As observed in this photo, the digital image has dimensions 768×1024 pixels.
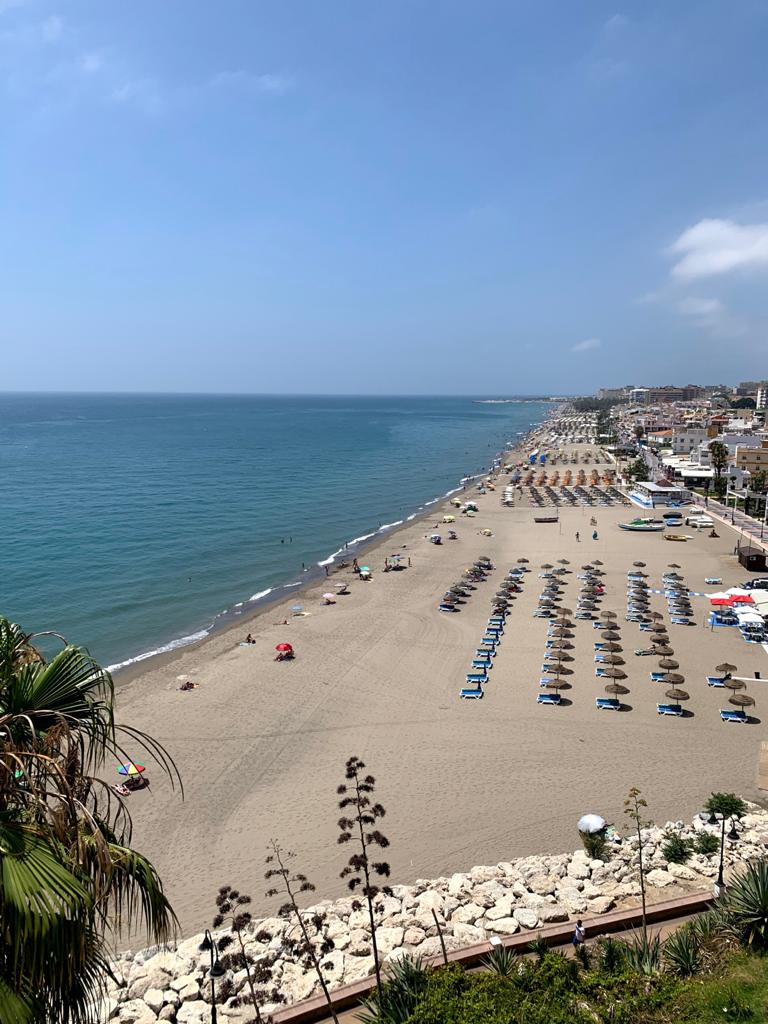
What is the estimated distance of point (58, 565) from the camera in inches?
1631

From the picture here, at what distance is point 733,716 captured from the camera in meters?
21.5

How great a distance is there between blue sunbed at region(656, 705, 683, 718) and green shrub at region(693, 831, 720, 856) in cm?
835

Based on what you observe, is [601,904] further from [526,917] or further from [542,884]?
[526,917]

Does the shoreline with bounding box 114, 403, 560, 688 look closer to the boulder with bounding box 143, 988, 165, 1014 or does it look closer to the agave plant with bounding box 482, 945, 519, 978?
the boulder with bounding box 143, 988, 165, 1014

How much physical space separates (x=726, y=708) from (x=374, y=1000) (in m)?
17.9

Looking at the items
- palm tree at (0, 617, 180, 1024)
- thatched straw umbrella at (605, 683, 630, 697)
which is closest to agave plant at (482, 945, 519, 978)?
palm tree at (0, 617, 180, 1024)

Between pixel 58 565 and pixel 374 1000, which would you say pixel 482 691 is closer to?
pixel 374 1000

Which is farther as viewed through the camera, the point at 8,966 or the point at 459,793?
the point at 459,793

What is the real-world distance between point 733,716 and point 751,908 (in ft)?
43.7

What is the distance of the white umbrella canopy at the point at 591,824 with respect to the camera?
15041 millimetres

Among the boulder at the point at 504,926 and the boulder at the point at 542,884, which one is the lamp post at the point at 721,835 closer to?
the boulder at the point at 542,884

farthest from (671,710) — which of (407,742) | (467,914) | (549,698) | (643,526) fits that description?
(643,526)

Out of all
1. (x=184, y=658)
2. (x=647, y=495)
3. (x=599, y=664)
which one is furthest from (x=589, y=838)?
(x=647, y=495)

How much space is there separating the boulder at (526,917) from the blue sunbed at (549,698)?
39.7 ft
